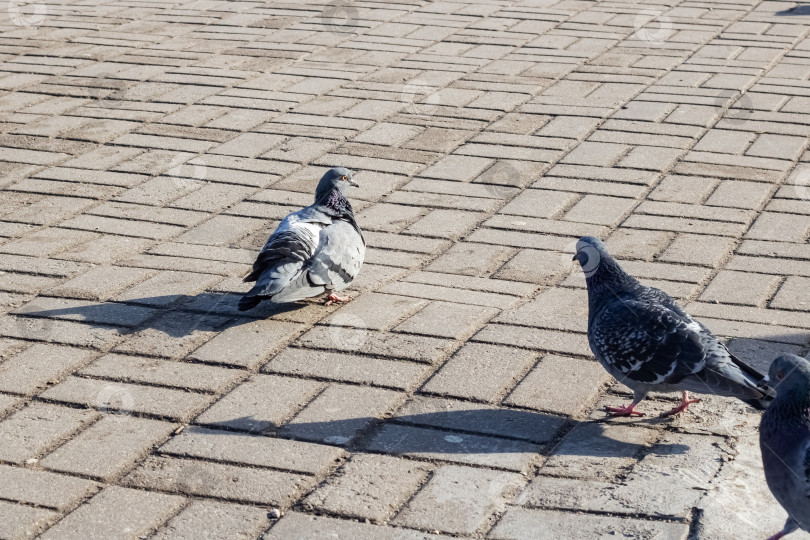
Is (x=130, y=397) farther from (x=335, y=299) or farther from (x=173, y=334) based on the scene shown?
(x=335, y=299)

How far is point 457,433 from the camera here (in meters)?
3.82

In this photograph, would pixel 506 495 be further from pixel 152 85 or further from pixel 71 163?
pixel 152 85

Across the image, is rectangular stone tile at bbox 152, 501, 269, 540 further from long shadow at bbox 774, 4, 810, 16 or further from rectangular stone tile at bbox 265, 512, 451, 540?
long shadow at bbox 774, 4, 810, 16

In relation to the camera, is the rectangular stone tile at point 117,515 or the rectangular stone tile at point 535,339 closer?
the rectangular stone tile at point 117,515

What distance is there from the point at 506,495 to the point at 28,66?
7.05 m

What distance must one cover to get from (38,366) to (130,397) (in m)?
0.52

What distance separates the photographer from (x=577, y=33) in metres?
9.87

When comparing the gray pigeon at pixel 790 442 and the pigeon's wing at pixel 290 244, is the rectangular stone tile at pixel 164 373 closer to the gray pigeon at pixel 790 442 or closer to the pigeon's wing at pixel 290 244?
the pigeon's wing at pixel 290 244

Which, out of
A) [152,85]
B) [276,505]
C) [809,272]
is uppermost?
[152,85]

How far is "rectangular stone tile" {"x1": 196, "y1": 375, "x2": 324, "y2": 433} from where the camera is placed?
12.8 ft

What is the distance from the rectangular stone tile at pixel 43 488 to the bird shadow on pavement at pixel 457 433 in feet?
1.64

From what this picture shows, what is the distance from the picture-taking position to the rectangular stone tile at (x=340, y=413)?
12.6ft

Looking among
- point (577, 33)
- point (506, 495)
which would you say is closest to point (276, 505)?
point (506, 495)

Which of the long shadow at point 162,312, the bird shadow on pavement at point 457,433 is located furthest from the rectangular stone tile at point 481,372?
the long shadow at point 162,312
